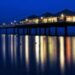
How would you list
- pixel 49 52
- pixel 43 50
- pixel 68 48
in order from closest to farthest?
1. pixel 68 48
2. pixel 49 52
3. pixel 43 50

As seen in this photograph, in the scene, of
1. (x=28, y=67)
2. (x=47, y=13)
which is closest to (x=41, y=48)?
(x=28, y=67)

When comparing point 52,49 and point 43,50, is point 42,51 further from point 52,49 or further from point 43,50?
point 52,49

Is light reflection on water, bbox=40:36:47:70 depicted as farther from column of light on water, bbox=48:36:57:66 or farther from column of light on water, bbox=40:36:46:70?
column of light on water, bbox=48:36:57:66

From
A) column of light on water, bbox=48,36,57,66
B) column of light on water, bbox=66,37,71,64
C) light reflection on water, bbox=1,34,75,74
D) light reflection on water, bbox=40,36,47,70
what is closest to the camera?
column of light on water, bbox=66,37,71,64

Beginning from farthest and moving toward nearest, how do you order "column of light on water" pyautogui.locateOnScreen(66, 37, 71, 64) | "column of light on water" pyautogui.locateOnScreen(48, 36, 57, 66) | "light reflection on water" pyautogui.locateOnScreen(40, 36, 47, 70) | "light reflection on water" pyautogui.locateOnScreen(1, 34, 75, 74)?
"light reflection on water" pyautogui.locateOnScreen(40, 36, 47, 70) → "column of light on water" pyautogui.locateOnScreen(48, 36, 57, 66) → "light reflection on water" pyautogui.locateOnScreen(1, 34, 75, 74) → "column of light on water" pyautogui.locateOnScreen(66, 37, 71, 64)

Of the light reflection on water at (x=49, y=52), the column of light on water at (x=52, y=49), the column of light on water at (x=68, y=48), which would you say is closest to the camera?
the column of light on water at (x=68, y=48)

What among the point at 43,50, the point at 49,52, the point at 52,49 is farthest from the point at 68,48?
the point at 43,50

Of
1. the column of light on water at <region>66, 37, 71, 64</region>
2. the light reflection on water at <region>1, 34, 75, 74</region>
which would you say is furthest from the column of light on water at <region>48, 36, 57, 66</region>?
the column of light on water at <region>66, 37, 71, 64</region>

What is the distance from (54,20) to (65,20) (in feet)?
15.3

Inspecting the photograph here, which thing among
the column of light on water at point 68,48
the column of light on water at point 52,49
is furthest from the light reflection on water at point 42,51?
the column of light on water at point 68,48

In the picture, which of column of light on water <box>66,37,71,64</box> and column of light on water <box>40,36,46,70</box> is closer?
column of light on water <box>66,37,71,64</box>

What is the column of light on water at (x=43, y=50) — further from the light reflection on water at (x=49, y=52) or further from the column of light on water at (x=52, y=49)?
the column of light on water at (x=52, y=49)

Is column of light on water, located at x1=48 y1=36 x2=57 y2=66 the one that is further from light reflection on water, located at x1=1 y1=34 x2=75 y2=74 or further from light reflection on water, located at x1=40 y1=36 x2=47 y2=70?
light reflection on water, located at x1=40 y1=36 x2=47 y2=70

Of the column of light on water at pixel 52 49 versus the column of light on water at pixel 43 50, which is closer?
the column of light on water at pixel 52 49
